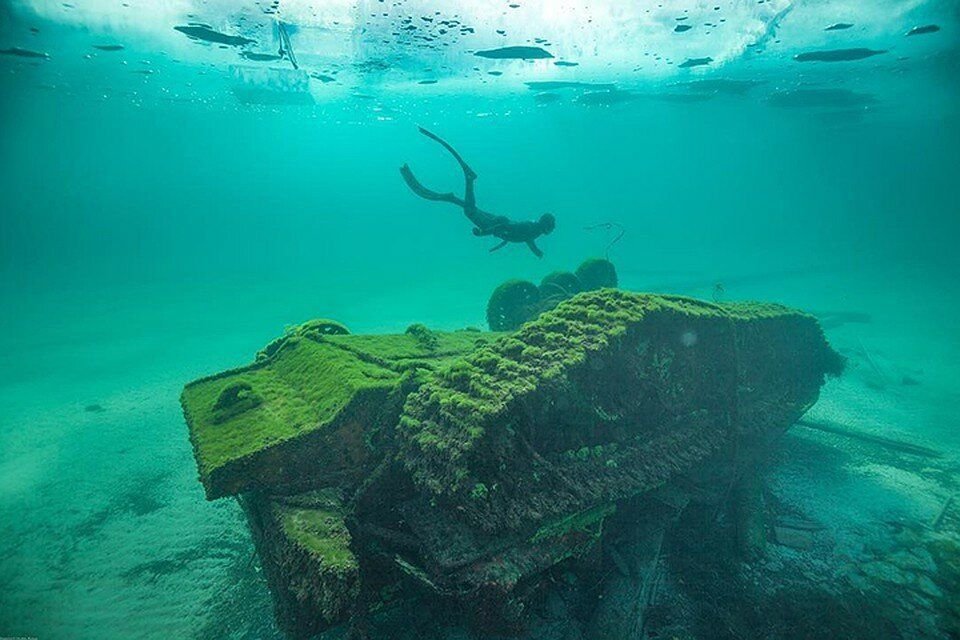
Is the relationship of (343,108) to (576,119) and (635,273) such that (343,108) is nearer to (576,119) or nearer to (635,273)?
(576,119)

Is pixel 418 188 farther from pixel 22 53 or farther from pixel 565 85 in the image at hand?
pixel 22 53

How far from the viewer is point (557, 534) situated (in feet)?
13.3

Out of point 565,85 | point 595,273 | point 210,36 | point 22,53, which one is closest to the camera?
point 595,273

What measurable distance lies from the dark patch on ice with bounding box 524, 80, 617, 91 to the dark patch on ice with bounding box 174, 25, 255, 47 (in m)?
19.1

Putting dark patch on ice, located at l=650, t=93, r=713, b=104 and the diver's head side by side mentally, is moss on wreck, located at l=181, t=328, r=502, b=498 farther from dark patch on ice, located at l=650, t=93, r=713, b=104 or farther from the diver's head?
dark patch on ice, located at l=650, t=93, r=713, b=104

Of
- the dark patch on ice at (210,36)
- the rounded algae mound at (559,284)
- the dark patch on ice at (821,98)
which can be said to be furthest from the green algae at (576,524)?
the dark patch on ice at (821,98)

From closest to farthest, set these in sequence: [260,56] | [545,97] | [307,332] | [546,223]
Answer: [307,332], [546,223], [260,56], [545,97]

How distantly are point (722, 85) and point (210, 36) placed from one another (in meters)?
33.3

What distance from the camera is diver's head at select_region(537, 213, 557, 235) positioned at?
1197 centimetres

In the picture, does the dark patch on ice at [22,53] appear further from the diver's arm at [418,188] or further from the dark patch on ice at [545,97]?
the dark patch on ice at [545,97]

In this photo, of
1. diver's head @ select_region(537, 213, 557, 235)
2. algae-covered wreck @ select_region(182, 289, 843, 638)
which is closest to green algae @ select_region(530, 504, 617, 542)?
algae-covered wreck @ select_region(182, 289, 843, 638)

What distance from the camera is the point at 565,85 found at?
32.8 m

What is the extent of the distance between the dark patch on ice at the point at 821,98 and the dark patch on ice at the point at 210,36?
36.9 meters

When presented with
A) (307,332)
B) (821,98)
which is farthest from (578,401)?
(821,98)
